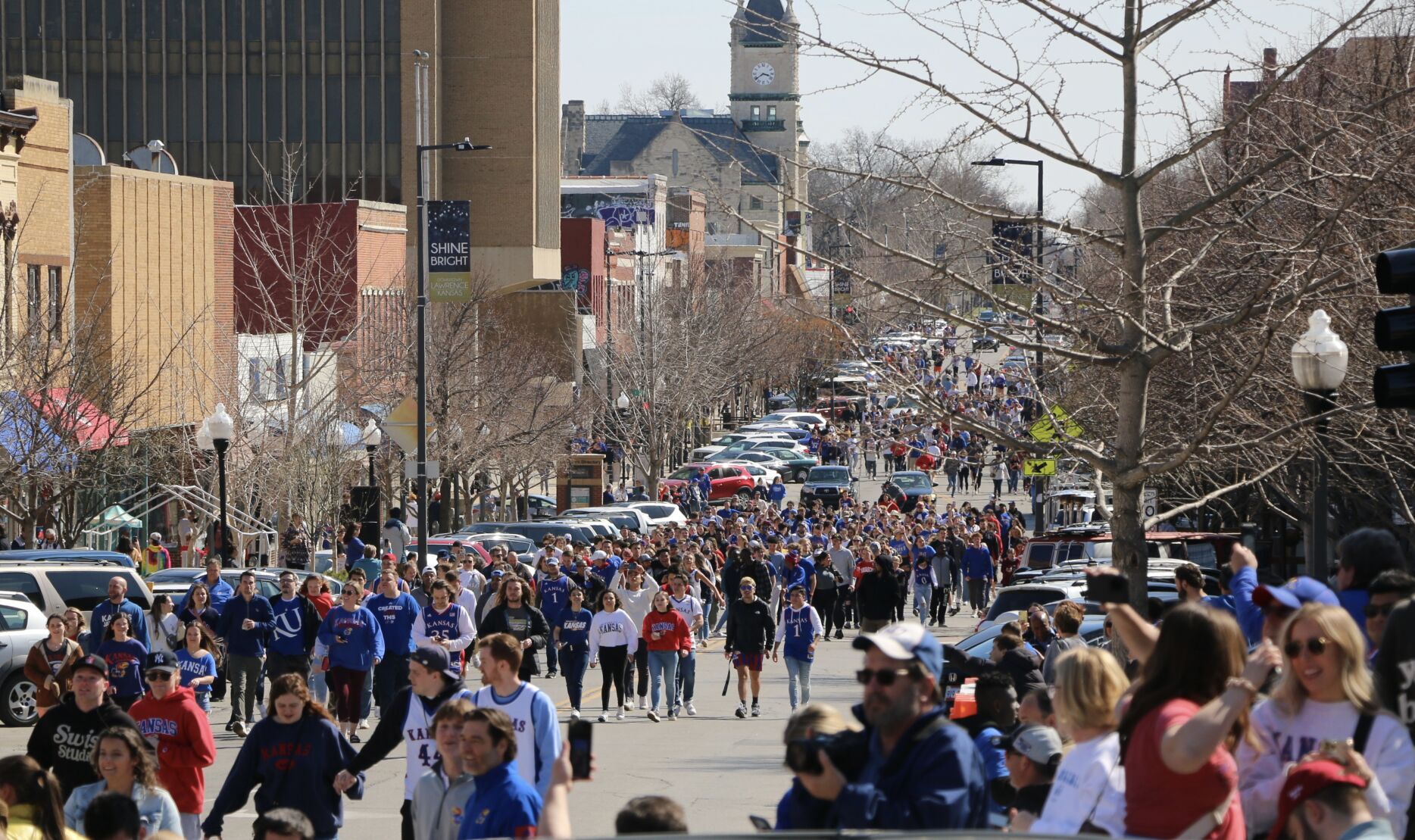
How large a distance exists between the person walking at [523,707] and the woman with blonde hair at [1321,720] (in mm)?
3906

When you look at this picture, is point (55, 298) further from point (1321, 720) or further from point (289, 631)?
point (1321, 720)

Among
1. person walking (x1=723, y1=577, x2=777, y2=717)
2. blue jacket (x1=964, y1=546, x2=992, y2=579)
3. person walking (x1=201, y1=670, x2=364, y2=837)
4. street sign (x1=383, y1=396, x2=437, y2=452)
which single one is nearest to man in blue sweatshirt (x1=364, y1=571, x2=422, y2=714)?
person walking (x1=723, y1=577, x2=777, y2=717)

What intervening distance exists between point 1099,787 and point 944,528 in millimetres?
29045

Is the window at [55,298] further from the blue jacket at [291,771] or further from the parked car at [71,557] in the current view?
the blue jacket at [291,771]

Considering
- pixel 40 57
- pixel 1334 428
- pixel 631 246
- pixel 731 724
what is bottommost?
pixel 731 724

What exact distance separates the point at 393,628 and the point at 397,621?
0.28 ft

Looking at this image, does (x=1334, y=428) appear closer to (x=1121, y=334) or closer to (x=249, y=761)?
(x=1121, y=334)

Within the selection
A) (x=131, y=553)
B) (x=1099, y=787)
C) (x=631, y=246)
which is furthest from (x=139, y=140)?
(x=1099, y=787)

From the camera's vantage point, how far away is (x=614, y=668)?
64.5 feet

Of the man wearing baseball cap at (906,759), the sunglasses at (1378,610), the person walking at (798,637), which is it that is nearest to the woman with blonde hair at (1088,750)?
the man wearing baseball cap at (906,759)

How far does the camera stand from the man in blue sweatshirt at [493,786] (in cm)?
730

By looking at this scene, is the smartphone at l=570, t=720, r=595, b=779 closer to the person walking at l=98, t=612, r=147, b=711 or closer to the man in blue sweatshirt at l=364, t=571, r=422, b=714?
the person walking at l=98, t=612, r=147, b=711

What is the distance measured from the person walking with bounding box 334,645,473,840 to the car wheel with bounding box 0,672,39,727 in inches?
386

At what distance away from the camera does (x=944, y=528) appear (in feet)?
114
